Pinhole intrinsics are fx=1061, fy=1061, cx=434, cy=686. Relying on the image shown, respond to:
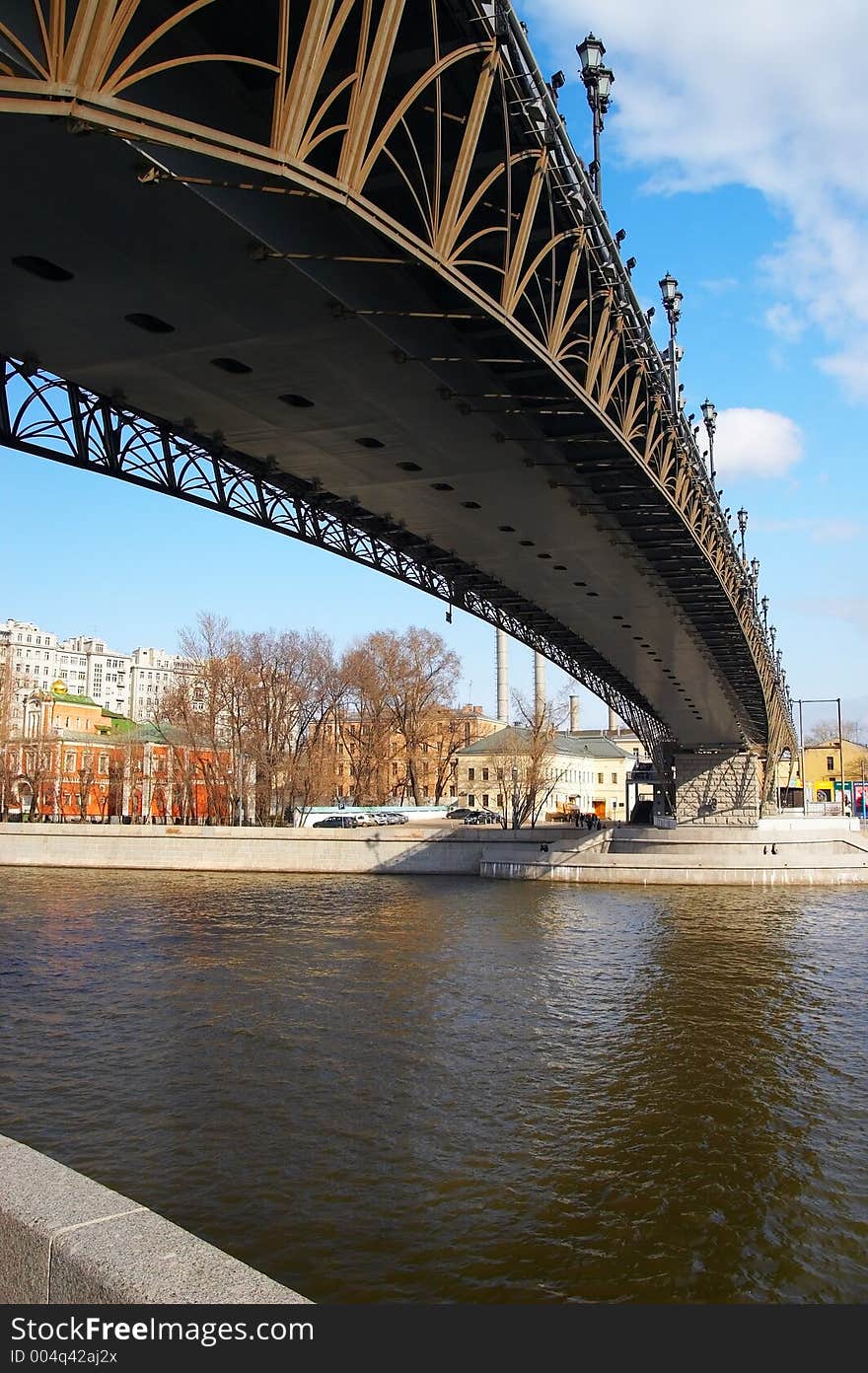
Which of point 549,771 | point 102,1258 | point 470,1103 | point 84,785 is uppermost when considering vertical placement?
point 549,771

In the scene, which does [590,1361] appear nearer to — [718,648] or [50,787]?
[718,648]

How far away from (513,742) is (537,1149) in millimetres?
52656

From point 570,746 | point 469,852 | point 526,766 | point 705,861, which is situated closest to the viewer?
point 705,861

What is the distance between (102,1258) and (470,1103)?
892 cm

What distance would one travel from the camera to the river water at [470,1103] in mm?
8250

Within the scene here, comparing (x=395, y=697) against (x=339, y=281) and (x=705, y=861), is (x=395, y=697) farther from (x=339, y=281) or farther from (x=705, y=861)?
(x=339, y=281)

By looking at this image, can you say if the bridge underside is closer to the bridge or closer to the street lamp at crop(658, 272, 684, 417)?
the bridge

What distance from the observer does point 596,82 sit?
46.7 feet

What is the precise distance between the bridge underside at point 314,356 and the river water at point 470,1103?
772 centimetres

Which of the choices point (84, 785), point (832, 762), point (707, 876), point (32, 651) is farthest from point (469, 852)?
point (32, 651)

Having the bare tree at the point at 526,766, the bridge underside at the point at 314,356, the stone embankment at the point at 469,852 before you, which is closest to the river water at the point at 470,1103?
the bridge underside at the point at 314,356

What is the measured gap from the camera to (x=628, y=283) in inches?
563

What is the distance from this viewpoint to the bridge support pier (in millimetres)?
55688

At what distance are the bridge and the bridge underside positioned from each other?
44 millimetres
